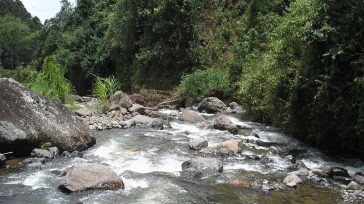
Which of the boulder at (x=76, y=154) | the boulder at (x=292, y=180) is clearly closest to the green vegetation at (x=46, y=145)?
the boulder at (x=76, y=154)

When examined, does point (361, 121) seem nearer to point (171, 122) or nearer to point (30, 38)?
point (171, 122)

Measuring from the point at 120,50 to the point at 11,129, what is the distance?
24.7 meters

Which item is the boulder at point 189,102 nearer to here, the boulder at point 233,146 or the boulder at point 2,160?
the boulder at point 233,146

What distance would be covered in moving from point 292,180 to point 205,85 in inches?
565

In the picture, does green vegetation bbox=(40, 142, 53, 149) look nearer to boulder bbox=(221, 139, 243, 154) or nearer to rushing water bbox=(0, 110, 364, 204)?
rushing water bbox=(0, 110, 364, 204)

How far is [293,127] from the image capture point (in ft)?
44.3

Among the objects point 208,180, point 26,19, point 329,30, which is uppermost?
point 26,19

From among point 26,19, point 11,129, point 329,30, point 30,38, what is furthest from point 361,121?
point 26,19

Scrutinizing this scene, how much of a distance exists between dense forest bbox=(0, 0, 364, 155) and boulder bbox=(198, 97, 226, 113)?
950 mm

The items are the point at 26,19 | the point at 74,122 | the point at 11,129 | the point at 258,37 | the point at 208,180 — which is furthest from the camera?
the point at 26,19

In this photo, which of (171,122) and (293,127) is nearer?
(293,127)

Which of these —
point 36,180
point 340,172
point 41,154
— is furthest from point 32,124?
point 340,172

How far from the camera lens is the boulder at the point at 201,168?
1009 cm

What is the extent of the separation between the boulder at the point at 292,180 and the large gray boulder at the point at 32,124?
20.0ft
